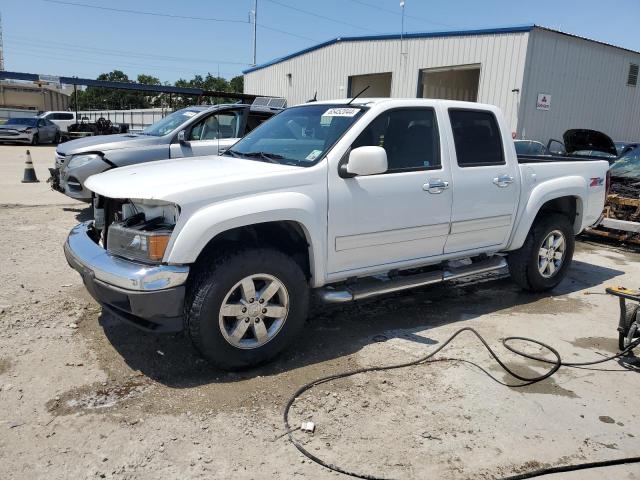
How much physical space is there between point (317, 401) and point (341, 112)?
2.29 m

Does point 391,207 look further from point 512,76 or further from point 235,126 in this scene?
point 512,76

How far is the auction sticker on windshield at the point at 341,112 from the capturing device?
4.23 meters

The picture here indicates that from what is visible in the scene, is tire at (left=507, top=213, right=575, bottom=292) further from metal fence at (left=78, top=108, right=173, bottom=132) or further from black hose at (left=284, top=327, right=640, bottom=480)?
metal fence at (left=78, top=108, right=173, bottom=132)

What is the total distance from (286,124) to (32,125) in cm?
2650

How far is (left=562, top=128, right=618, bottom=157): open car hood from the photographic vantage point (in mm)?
9281

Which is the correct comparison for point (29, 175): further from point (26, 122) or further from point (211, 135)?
point (26, 122)

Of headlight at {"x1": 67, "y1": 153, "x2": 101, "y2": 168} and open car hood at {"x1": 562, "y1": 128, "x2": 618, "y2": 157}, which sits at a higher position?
open car hood at {"x1": 562, "y1": 128, "x2": 618, "y2": 157}

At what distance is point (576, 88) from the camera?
58.6 ft

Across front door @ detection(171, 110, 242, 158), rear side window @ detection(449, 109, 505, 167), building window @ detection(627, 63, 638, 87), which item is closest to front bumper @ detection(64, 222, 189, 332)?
rear side window @ detection(449, 109, 505, 167)

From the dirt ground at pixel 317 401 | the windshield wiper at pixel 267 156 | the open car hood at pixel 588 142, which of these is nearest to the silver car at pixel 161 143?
the dirt ground at pixel 317 401

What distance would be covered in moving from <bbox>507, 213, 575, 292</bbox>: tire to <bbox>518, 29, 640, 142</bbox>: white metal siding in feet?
38.4

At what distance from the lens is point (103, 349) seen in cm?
403

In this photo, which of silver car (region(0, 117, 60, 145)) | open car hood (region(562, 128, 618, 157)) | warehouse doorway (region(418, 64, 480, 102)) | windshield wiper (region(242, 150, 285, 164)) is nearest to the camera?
windshield wiper (region(242, 150, 285, 164))

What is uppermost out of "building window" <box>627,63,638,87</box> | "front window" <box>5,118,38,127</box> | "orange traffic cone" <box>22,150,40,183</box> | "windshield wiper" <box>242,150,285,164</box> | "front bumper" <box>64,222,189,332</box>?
"building window" <box>627,63,638,87</box>
